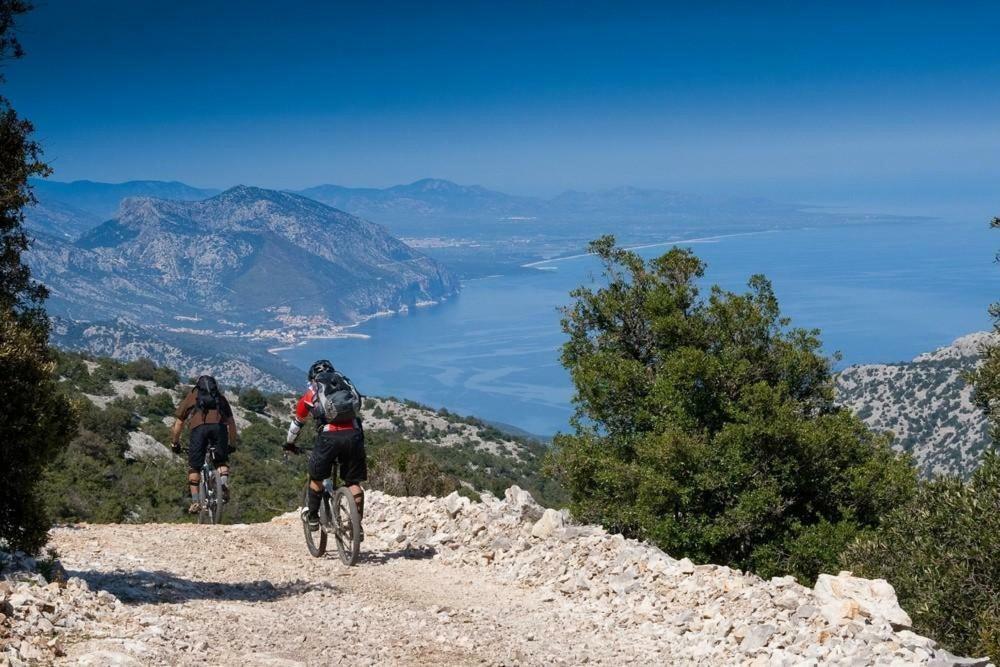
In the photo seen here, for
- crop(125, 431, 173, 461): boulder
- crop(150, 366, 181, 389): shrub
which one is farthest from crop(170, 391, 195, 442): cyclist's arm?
crop(150, 366, 181, 389): shrub

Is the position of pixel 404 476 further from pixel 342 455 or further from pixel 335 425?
pixel 335 425

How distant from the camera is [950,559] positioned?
27.5ft

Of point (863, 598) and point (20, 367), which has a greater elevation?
point (20, 367)

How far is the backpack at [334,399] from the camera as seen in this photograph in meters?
8.80

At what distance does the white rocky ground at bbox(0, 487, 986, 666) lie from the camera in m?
5.60

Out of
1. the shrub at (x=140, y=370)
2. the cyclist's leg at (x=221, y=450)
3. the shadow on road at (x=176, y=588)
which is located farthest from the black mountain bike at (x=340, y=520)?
the shrub at (x=140, y=370)

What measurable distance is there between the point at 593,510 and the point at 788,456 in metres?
3.73

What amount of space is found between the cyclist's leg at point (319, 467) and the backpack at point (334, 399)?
9.9 inches

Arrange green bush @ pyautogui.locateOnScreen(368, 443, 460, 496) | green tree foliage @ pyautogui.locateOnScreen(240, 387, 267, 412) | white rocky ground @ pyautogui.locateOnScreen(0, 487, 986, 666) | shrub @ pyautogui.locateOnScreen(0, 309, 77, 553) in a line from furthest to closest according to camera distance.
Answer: green tree foliage @ pyautogui.locateOnScreen(240, 387, 267, 412) → green bush @ pyautogui.locateOnScreen(368, 443, 460, 496) → shrub @ pyautogui.locateOnScreen(0, 309, 77, 553) → white rocky ground @ pyautogui.locateOnScreen(0, 487, 986, 666)

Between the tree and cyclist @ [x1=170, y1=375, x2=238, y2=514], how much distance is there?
4.86 metres

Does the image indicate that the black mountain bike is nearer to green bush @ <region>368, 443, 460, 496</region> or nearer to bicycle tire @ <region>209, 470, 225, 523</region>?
bicycle tire @ <region>209, 470, 225, 523</region>

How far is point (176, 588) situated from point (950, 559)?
749 cm

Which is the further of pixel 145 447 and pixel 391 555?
pixel 145 447

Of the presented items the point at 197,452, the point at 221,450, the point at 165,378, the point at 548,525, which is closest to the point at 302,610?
the point at 548,525
